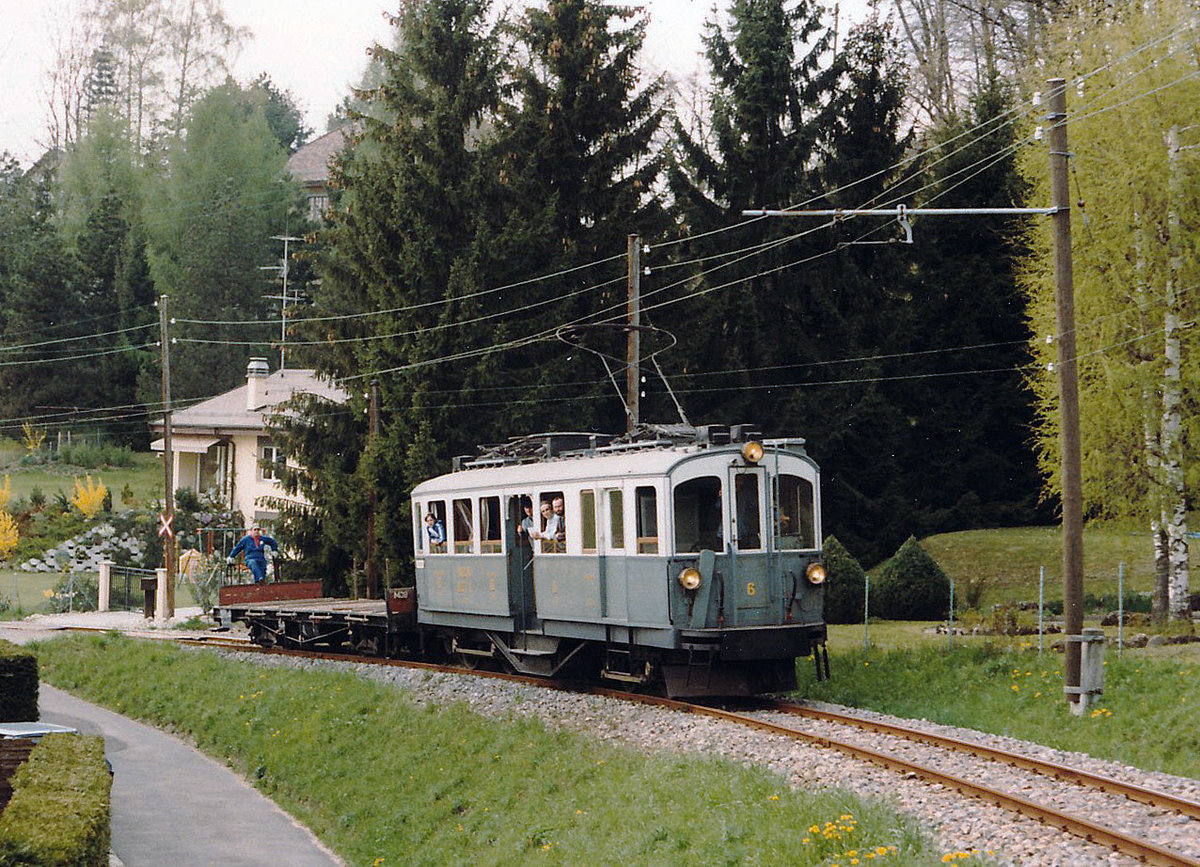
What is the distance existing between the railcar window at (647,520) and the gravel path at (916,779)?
199 cm

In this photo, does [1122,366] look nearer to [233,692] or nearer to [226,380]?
[233,692]

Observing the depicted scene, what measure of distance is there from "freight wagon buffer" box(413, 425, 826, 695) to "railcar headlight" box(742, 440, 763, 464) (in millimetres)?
17

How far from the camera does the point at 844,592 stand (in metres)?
28.4

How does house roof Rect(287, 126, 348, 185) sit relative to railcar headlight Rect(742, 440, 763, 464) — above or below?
above

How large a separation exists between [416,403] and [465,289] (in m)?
2.93

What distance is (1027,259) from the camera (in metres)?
30.2

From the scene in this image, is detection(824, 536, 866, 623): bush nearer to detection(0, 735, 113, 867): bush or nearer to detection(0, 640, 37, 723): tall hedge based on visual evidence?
detection(0, 640, 37, 723): tall hedge

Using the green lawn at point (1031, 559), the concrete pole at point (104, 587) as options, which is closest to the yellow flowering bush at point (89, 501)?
the concrete pole at point (104, 587)

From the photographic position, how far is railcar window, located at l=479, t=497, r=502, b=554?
2106cm

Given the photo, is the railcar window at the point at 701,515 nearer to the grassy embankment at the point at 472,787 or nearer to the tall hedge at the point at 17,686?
the grassy embankment at the point at 472,787

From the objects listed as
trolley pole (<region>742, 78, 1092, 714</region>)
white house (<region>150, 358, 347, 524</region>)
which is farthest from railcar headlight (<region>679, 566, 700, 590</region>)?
white house (<region>150, 358, 347, 524</region>)

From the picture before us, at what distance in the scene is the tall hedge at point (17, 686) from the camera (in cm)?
1827

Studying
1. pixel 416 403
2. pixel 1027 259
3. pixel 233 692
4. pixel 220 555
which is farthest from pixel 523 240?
pixel 220 555

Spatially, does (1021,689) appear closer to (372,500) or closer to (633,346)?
(633,346)
